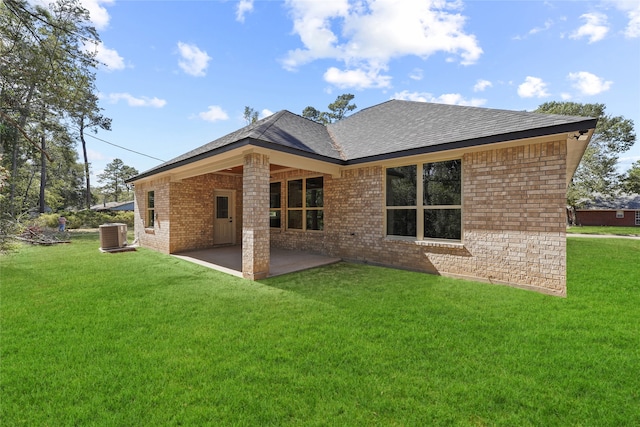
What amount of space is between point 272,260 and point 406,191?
4.40 meters

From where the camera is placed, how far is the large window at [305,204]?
351 inches

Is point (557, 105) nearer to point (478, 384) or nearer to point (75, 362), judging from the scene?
point (478, 384)

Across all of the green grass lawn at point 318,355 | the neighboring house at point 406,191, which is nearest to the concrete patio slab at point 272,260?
the neighboring house at point 406,191

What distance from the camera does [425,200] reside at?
6.70 meters

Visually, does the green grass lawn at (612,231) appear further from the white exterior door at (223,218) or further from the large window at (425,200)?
the white exterior door at (223,218)

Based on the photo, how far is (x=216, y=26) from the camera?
Result: 8.49 meters

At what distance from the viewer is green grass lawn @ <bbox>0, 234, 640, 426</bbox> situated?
2115 millimetres

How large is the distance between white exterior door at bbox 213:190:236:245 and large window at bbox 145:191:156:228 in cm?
271

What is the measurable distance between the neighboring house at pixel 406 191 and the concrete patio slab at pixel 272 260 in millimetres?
495

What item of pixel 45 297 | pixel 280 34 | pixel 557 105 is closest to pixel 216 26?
pixel 280 34

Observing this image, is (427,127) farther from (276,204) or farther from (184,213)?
(184,213)

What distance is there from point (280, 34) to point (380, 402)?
11.1m

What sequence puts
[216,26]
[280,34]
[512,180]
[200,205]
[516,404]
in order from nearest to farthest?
[516,404], [512,180], [216,26], [280,34], [200,205]

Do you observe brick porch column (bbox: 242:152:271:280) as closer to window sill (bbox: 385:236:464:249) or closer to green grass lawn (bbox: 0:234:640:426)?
green grass lawn (bbox: 0:234:640:426)
